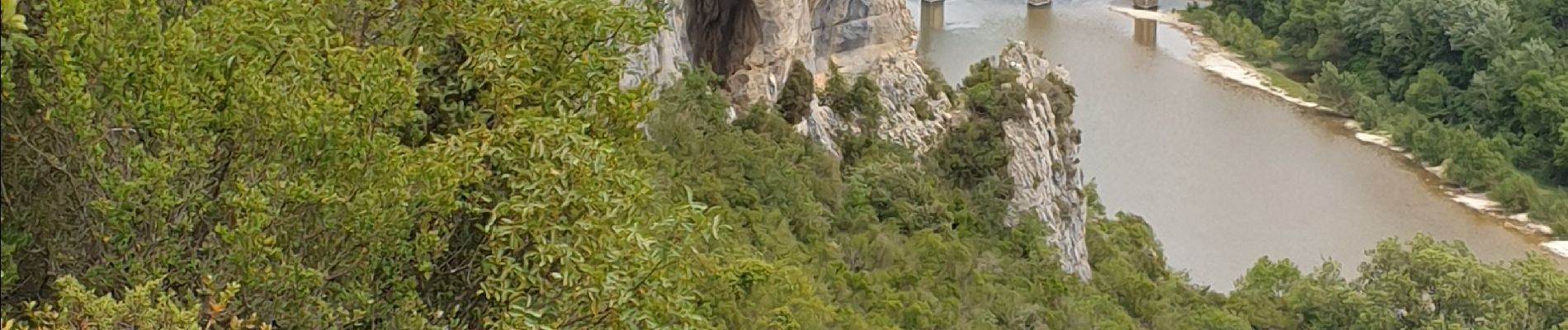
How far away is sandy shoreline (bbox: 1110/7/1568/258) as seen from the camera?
27.4 m

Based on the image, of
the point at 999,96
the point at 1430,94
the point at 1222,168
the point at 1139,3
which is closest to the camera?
the point at 999,96

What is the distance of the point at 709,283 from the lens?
736cm

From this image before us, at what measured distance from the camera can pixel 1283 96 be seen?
36438mm

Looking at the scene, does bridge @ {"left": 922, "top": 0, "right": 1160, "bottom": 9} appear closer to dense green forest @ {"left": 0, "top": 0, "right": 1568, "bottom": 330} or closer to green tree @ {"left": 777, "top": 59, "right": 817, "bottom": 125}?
green tree @ {"left": 777, "top": 59, "right": 817, "bottom": 125}

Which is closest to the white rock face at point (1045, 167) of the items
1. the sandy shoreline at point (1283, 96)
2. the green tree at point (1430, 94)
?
the sandy shoreline at point (1283, 96)

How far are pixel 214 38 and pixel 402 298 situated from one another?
0.97m

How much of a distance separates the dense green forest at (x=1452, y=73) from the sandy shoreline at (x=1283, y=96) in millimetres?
195

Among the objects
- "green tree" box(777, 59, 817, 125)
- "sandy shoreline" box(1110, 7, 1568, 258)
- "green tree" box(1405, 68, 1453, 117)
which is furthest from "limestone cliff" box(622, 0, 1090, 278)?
"green tree" box(1405, 68, 1453, 117)

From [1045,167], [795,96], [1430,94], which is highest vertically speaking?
[795,96]

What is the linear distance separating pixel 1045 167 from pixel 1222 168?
1001 centimetres

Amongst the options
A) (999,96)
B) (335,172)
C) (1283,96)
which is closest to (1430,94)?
(1283,96)

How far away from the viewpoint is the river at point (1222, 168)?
82.5 ft

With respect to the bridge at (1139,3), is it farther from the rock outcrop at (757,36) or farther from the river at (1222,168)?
the rock outcrop at (757,36)

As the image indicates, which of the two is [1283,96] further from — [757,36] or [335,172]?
[335,172]
